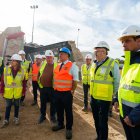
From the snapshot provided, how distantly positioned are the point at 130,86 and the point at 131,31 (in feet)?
2.35

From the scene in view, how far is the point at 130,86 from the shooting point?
8.59 feet

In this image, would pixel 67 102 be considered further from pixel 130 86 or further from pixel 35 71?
pixel 35 71

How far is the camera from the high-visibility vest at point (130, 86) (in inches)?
101

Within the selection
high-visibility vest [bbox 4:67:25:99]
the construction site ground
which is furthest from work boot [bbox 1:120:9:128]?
high-visibility vest [bbox 4:67:25:99]

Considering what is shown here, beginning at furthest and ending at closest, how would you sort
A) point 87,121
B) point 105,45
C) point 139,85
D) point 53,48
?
point 53,48, point 87,121, point 105,45, point 139,85

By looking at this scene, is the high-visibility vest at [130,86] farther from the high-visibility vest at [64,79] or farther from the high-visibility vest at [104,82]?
the high-visibility vest at [64,79]

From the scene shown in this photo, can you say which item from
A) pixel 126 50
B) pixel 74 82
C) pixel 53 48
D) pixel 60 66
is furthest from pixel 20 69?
pixel 53 48

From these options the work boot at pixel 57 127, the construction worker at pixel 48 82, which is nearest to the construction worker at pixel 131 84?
the work boot at pixel 57 127

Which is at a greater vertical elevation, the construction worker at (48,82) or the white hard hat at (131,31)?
the white hard hat at (131,31)

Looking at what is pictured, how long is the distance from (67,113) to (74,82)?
2.52 ft

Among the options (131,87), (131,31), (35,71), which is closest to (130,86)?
(131,87)

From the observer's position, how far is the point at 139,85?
2523 millimetres

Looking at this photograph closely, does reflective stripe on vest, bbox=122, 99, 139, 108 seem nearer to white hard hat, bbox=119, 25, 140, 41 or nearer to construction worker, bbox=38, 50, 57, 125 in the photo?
white hard hat, bbox=119, 25, 140, 41

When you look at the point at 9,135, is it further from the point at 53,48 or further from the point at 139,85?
the point at 53,48
